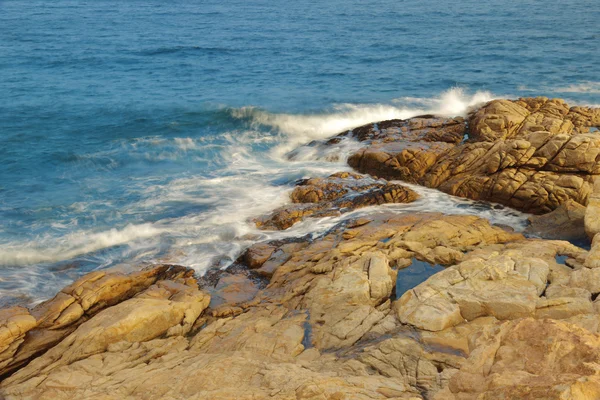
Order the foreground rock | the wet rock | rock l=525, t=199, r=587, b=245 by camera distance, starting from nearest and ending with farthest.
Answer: the foreground rock < the wet rock < rock l=525, t=199, r=587, b=245

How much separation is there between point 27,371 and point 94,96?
1086 inches

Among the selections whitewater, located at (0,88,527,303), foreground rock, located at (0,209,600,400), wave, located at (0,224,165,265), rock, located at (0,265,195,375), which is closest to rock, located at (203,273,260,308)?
foreground rock, located at (0,209,600,400)

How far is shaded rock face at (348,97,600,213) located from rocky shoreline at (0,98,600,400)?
7 centimetres

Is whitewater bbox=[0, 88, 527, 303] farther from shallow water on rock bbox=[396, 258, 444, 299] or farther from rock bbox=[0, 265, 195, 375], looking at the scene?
shallow water on rock bbox=[396, 258, 444, 299]

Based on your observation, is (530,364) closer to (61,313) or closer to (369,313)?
(369,313)

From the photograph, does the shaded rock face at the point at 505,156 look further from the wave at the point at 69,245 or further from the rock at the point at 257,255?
the wave at the point at 69,245

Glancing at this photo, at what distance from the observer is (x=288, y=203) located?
67.6 feet

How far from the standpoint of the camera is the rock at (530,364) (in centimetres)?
559

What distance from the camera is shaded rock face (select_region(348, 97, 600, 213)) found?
59.4 ft

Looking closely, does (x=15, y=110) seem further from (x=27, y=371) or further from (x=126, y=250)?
(x=27, y=371)

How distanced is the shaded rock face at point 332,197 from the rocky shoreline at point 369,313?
9cm

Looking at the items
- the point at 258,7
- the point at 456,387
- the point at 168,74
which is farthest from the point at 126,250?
the point at 258,7

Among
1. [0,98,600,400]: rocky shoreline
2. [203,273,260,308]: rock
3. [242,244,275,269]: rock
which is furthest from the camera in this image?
[242,244,275,269]: rock

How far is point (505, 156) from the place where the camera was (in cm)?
1931
